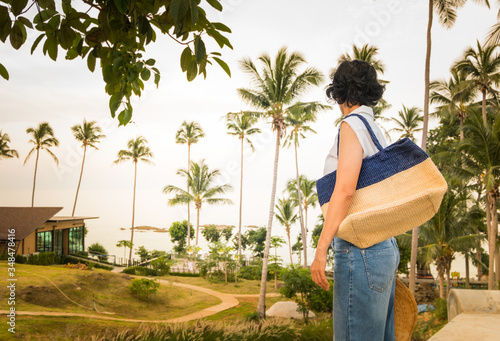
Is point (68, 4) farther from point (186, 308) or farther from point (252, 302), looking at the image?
point (252, 302)

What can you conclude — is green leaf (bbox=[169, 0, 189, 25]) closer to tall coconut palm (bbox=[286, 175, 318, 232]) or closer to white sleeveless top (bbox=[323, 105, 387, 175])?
white sleeveless top (bbox=[323, 105, 387, 175])

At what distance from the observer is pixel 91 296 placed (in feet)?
59.6

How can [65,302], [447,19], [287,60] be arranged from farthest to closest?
[287,60]
[65,302]
[447,19]

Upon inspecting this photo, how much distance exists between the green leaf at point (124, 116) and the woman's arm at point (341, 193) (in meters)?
0.70

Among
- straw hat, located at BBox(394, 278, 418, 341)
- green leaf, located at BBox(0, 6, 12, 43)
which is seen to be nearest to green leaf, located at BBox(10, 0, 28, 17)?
green leaf, located at BBox(0, 6, 12, 43)

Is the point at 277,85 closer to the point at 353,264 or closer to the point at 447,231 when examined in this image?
the point at 447,231

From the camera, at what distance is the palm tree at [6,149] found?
3606cm

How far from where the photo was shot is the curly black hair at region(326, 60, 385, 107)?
1202 millimetres

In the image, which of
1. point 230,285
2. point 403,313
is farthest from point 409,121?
point 403,313

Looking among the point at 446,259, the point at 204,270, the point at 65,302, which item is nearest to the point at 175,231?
the point at 204,270

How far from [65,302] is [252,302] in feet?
34.0

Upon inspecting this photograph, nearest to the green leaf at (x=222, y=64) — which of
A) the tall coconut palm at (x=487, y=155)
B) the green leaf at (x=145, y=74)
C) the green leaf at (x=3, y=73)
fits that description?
the green leaf at (x=145, y=74)

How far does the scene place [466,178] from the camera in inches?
616

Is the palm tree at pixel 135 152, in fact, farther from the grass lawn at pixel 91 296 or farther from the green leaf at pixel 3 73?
the green leaf at pixel 3 73
